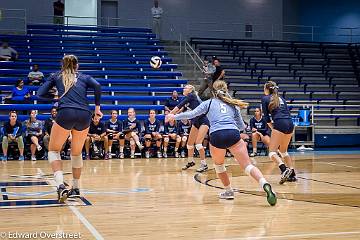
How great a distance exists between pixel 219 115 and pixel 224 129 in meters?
0.21

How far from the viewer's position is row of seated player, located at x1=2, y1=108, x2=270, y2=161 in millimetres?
13797

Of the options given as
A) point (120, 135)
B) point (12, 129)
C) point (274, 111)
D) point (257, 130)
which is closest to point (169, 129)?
point (120, 135)

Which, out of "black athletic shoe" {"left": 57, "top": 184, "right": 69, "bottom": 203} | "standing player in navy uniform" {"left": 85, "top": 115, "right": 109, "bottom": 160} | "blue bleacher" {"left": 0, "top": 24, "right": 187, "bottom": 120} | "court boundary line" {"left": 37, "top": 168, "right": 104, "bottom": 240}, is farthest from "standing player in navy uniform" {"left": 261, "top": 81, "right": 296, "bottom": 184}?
"blue bleacher" {"left": 0, "top": 24, "right": 187, "bottom": 120}

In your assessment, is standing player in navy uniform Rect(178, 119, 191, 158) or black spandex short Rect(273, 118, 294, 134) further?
standing player in navy uniform Rect(178, 119, 191, 158)

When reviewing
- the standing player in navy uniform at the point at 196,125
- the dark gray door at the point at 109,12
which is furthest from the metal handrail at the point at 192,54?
the standing player in navy uniform at the point at 196,125

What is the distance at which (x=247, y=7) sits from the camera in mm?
26453

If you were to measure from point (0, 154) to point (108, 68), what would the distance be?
669cm

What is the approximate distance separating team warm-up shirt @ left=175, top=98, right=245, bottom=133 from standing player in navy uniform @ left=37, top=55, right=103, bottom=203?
1.23 meters

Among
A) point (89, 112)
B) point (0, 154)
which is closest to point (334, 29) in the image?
point (0, 154)

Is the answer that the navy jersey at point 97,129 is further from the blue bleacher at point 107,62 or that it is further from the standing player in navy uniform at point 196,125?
the standing player in navy uniform at point 196,125

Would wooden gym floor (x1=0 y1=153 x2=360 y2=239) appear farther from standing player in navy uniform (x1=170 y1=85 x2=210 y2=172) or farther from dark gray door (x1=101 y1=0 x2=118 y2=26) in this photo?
dark gray door (x1=101 y1=0 x2=118 y2=26)

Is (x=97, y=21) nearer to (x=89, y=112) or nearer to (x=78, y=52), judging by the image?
(x=78, y=52)

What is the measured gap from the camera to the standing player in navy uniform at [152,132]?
48.3ft

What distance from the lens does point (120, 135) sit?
47.4ft
